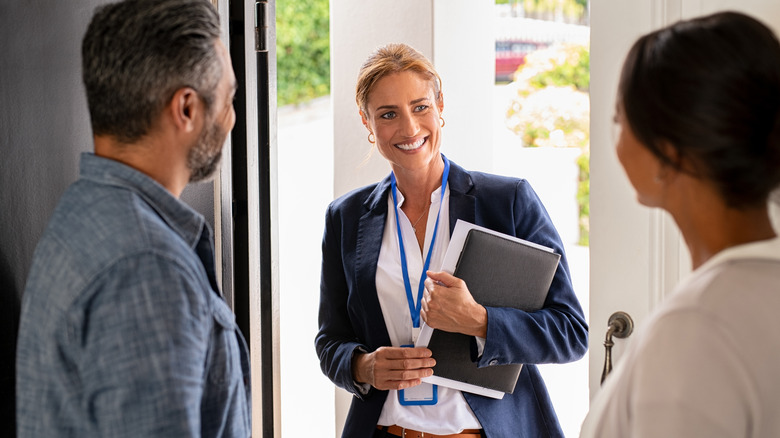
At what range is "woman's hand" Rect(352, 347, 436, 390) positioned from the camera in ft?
5.80

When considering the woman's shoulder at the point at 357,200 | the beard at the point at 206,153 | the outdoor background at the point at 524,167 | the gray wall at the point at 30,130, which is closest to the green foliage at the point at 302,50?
the outdoor background at the point at 524,167

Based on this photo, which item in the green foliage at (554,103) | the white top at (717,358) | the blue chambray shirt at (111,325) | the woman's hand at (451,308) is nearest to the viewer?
the white top at (717,358)

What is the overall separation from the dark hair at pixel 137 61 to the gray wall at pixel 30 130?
436mm

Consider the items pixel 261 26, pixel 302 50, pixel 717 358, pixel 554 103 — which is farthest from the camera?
pixel 302 50

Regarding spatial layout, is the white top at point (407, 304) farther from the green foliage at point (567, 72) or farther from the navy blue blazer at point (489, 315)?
the green foliage at point (567, 72)

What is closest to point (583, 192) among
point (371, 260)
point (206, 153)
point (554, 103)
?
point (554, 103)

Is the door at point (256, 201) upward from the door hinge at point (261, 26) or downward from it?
downward

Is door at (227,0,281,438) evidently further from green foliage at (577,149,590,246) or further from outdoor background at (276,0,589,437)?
green foliage at (577,149,590,246)

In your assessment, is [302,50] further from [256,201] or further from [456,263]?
[456,263]

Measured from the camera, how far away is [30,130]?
57.7 inches

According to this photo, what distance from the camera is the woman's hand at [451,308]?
1.73m

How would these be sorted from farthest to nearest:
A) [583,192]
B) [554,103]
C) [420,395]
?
[583,192]
[554,103]
[420,395]

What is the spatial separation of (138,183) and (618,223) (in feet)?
3.94

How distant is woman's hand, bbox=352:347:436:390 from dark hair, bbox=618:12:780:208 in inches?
39.5
